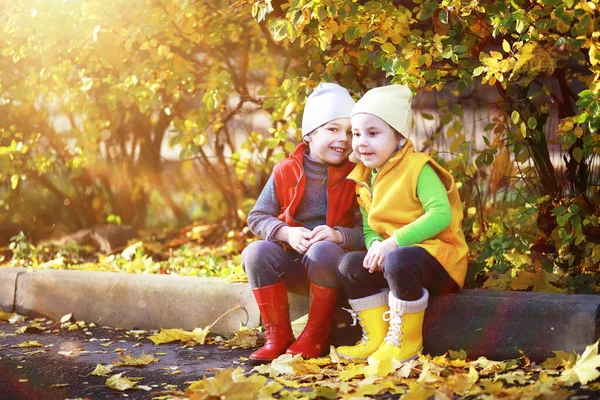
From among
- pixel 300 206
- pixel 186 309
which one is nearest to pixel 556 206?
pixel 300 206

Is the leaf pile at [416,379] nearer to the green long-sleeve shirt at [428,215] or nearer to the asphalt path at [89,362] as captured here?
the asphalt path at [89,362]

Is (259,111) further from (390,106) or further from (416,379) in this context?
(416,379)

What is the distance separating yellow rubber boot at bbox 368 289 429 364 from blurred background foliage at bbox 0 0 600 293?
0.63m

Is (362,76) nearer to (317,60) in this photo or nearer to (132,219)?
(317,60)

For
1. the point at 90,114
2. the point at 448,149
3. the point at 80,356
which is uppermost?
the point at 90,114

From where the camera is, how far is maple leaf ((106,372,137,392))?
10.6 feet

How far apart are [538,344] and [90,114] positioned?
13.4 ft

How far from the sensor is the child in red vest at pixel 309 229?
3627mm

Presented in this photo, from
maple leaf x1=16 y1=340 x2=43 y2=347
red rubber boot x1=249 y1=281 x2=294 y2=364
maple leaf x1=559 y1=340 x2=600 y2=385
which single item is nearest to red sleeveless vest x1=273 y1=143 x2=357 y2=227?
red rubber boot x1=249 y1=281 x2=294 y2=364

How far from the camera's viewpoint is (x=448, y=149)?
5.16m

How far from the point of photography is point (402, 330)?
3.37 m

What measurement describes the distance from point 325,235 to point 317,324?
0.41 meters

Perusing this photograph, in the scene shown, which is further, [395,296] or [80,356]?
[80,356]

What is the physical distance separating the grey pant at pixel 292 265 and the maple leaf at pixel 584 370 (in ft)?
3.60
